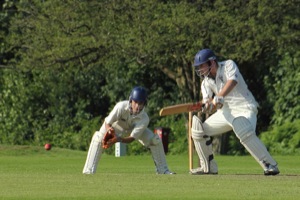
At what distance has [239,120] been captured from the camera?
14086 mm

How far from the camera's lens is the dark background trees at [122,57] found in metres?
25.7

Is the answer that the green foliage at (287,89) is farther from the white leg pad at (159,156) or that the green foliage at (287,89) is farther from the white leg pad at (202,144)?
the white leg pad at (202,144)

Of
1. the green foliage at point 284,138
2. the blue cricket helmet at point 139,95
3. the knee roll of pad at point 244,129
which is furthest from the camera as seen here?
the green foliage at point 284,138

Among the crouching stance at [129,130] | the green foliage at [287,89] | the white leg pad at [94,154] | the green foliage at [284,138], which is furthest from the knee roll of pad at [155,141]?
the green foliage at [287,89]

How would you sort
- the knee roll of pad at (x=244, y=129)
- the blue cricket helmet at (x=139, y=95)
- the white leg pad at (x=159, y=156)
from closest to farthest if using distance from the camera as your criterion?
the knee roll of pad at (x=244, y=129) < the blue cricket helmet at (x=139, y=95) < the white leg pad at (x=159, y=156)

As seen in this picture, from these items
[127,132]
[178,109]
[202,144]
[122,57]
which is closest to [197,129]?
[202,144]

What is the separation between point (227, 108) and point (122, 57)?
45.1 feet

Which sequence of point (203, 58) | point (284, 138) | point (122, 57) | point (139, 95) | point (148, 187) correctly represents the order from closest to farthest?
point (148, 187) → point (203, 58) → point (139, 95) → point (284, 138) → point (122, 57)

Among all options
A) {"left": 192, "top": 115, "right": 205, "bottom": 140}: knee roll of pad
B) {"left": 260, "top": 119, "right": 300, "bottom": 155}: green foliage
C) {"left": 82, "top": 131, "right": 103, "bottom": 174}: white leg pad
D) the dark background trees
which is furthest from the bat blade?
{"left": 260, "top": 119, "right": 300, "bottom": 155}: green foliage

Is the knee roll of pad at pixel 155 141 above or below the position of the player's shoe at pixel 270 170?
above

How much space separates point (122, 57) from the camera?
27938 mm

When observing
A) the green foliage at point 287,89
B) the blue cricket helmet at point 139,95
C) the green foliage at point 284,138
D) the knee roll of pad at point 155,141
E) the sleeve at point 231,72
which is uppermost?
the sleeve at point 231,72

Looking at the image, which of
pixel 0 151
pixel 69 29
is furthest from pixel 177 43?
pixel 0 151

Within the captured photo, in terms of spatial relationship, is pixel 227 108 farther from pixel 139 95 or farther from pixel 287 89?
pixel 287 89
